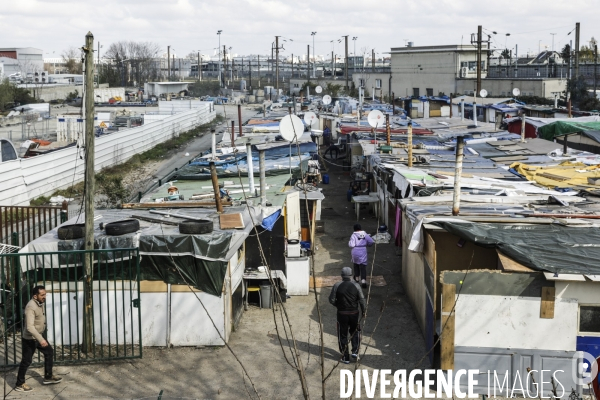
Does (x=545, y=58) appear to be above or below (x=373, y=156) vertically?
above

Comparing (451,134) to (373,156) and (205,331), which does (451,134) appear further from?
(205,331)

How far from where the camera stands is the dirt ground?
352 inches

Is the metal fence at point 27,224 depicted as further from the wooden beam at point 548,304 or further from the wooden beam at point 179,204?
the wooden beam at point 548,304

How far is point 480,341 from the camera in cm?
880

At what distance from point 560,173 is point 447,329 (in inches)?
325

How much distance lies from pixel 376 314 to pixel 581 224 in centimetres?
380

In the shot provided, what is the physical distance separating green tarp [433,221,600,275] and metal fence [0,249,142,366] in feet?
14.7

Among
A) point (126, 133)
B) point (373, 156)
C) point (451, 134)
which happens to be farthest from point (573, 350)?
point (126, 133)

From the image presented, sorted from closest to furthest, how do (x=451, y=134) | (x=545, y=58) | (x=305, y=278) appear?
(x=305, y=278) < (x=451, y=134) < (x=545, y=58)

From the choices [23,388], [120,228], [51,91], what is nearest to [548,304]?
[120,228]

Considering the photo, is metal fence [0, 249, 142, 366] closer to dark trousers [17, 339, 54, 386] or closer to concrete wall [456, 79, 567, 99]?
dark trousers [17, 339, 54, 386]

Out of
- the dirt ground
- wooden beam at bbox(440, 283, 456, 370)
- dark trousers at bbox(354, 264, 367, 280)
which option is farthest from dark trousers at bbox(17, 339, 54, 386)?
dark trousers at bbox(354, 264, 367, 280)

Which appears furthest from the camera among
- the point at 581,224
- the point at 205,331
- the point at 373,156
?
the point at 373,156

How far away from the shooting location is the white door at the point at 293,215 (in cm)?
1423
